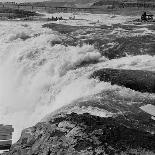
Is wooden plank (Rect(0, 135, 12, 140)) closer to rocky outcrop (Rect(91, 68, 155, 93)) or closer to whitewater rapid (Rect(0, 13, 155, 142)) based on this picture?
whitewater rapid (Rect(0, 13, 155, 142))

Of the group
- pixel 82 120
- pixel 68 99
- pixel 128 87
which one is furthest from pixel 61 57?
pixel 82 120

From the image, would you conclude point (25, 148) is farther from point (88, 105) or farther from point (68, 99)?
point (68, 99)

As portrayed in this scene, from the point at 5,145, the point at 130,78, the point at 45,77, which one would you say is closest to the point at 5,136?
the point at 5,145

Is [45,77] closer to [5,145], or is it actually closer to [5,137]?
[5,137]

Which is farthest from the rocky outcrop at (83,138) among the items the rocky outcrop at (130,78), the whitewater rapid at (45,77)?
the rocky outcrop at (130,78)

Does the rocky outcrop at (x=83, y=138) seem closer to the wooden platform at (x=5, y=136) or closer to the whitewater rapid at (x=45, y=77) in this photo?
the wooden platform at (x=5, y=136)
